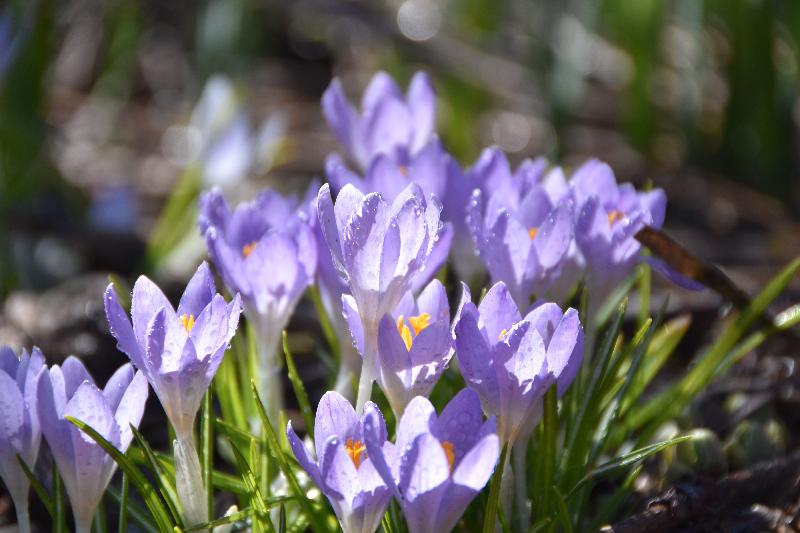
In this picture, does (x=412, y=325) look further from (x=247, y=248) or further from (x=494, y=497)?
(x=247, y=248)

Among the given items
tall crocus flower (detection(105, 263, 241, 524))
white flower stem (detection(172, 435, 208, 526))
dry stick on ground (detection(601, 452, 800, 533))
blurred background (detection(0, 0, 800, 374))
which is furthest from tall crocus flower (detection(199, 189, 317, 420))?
blurred background (detection(0, 0, 800, 374))

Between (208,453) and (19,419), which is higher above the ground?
(19,419)

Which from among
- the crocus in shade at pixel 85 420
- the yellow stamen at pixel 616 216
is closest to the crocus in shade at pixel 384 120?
the yellow stamen at pixel 616 216

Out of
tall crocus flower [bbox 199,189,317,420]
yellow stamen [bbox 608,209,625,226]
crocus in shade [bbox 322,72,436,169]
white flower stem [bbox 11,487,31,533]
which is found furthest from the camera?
crocus in shade [bbox 322,72,436,169]

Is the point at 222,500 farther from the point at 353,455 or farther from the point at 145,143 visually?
the point at 145,143

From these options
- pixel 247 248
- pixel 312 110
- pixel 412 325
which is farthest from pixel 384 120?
pixel 312 110

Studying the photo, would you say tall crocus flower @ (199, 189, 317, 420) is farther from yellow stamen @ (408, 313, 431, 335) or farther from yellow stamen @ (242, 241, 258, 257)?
yellow stamen @ (408, 313, 431, 335)

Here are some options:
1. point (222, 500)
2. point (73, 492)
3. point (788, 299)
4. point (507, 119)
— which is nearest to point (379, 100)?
point (222, 500)
